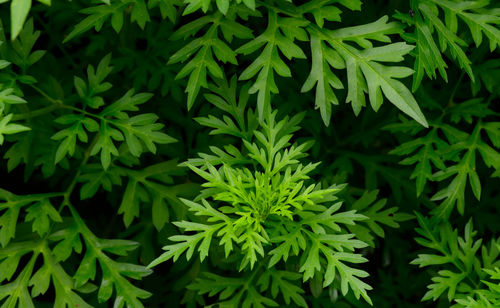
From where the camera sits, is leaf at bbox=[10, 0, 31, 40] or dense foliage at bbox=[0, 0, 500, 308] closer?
leaf at bbox=[10, 0, 31, 40]

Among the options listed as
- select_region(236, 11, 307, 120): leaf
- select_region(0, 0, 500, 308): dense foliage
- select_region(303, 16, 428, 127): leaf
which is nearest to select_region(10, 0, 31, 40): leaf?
select_region(0, 0, 500, 308): dense foliage

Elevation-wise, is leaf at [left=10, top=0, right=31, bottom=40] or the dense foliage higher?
leaf at [left=10, top=0, right=31, bottom=40]

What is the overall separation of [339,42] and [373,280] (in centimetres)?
133

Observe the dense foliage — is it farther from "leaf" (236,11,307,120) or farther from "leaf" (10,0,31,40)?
"leaf" (10,0,31,40)

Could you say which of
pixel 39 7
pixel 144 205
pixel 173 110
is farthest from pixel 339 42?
pixel 39 7

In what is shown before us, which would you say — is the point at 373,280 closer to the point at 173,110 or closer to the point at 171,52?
the point at 173,110

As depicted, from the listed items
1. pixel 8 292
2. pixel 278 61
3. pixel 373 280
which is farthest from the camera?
pixel 373 280

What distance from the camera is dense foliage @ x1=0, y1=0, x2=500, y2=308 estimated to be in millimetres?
1771

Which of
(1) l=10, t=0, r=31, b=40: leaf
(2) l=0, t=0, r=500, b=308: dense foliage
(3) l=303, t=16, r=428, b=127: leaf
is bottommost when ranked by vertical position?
(2) l=0, t=0, r=500, b=308: dense foliage

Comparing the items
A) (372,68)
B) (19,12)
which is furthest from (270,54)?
(19,12)

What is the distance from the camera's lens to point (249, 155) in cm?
185

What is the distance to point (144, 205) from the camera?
2.24 metres

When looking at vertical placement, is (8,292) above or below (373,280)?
above

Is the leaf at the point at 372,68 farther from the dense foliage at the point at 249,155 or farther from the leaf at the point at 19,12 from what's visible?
the leaf at the point at 19,12
